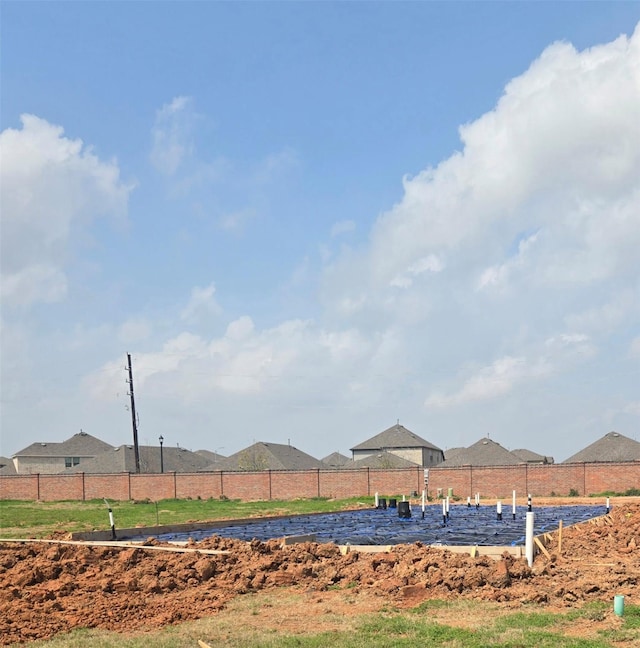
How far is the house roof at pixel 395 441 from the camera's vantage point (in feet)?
296

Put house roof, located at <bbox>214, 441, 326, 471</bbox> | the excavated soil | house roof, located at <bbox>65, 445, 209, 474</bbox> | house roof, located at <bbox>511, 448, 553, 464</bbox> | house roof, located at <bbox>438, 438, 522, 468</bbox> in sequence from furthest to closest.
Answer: house roof, located at <bbox>511, 448, 553, 464</bbox>
house roof, located at <bbox>65, 445, 209, 474</bbox>
house roof, located at <bbox>214, 441, 326, 471</bbox>
house roof, located at <bbox>438, 438, 522, 468</bbox>
the excavated soil

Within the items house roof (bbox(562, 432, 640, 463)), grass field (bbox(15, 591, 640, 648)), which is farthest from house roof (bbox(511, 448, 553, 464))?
grass field (bbox(15, 591, 640, 648))

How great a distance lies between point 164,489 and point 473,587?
4563 cm

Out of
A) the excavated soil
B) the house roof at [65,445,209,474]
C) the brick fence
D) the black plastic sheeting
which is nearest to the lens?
the excavated soil

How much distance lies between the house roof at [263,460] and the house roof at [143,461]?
651 centimetres

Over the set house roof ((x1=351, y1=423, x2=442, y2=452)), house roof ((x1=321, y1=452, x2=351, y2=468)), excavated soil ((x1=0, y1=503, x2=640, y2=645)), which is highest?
excavated soil ((x1=0, y1=503, x2=640, y2=645))

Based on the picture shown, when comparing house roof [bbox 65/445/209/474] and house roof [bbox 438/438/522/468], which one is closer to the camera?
house roof [bbox 438/438/522/468]

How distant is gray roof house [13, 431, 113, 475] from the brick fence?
38200 mm

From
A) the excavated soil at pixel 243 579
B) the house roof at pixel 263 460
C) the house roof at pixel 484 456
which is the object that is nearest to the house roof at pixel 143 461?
the house roof at pixel 263 460

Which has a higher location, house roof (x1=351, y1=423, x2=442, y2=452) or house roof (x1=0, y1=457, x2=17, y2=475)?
house roof (x1=351, y1=423, x2=442, y2=452)

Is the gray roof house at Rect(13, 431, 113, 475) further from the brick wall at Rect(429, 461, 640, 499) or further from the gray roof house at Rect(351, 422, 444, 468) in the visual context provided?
the brick wall at Rect(429, 461, 640, 499)

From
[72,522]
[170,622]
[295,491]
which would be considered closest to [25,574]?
[170,622]

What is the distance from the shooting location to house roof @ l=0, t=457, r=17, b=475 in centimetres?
10084

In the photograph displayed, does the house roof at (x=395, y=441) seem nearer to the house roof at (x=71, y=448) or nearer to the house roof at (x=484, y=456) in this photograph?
the house roof at (x=484, y=456)
